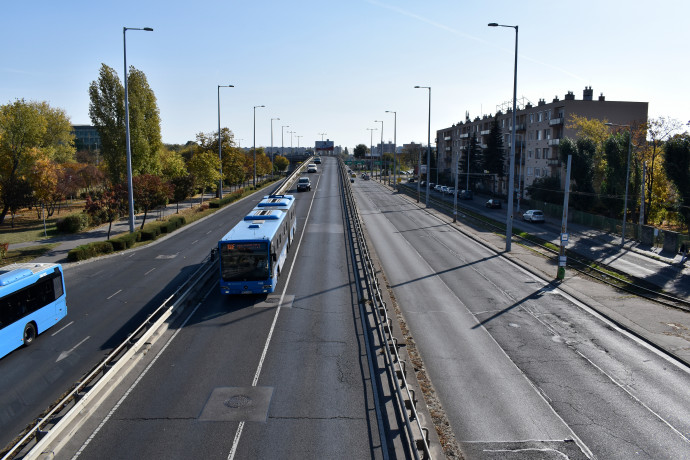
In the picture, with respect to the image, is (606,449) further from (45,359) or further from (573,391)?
(45,359)

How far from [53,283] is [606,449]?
A: 19.2 m

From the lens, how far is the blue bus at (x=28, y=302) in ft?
55.2

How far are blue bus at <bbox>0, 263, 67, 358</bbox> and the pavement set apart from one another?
41.8ft

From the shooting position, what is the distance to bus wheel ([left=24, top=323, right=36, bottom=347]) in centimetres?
1786

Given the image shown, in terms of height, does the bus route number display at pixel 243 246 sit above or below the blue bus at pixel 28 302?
above

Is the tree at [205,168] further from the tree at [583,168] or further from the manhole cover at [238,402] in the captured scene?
the manhole cover at [238,402]

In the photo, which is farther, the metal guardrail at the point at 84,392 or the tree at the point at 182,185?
the tree at the point at 182,185

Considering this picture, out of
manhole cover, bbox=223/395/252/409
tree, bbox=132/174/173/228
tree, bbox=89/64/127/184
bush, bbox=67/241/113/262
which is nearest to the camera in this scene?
manhole cover, bbox=223/395/252/409

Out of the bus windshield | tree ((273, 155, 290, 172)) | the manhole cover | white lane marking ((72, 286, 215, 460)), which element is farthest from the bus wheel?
tree ((273, 155, 290, 172))

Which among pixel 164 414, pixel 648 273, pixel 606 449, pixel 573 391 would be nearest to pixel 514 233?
pixel 648 273

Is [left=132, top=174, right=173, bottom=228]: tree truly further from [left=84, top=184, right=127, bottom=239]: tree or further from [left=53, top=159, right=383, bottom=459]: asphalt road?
[left=53, top=159, right=383, bottom=459]: asphalt road

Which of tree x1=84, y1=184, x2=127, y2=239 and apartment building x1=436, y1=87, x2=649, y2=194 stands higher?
apartment building x1=436, y1=87, x2=649, y2=194

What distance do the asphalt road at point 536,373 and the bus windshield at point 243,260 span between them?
6.76m

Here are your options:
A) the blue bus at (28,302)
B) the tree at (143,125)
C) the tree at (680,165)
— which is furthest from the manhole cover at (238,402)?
the tree at (143,125)
